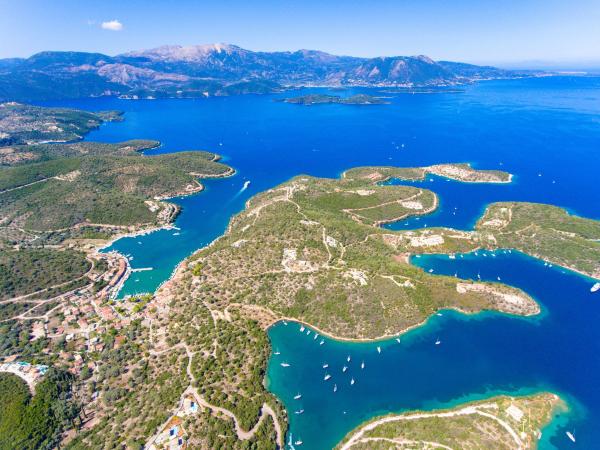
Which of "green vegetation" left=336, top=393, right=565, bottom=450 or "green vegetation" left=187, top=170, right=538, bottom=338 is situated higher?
"green vegetation" left=187, top=170, right=538, bottom=338

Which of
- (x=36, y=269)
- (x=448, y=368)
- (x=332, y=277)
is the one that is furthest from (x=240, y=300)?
(x=36, y=269)

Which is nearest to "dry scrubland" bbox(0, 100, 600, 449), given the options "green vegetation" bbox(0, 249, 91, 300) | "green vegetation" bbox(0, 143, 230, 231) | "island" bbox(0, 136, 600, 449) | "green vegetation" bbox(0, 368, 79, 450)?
"island" bbox(0, 136, 600, 449)

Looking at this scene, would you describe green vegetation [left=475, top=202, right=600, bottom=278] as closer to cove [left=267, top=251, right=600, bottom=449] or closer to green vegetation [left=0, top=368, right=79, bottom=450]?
cove [left=267, top=251, right=600, bottom=449]

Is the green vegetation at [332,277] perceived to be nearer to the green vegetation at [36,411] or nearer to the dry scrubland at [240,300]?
Result: the dry scrubland at [240,300]

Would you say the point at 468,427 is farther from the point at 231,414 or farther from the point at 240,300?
the point at 240,300

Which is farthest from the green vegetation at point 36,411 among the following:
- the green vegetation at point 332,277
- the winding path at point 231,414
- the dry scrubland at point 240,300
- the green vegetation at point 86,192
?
the green vegetation at point 86,192
